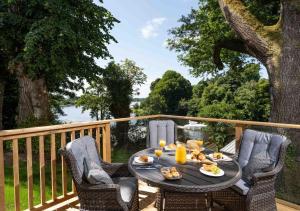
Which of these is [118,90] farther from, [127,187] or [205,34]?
[127,187]

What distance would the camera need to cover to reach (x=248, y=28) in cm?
685

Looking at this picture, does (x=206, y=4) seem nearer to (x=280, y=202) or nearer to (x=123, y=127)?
(x=123, y=127)

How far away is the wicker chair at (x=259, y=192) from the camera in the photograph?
277cm

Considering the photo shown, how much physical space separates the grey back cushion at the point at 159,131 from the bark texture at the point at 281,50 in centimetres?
348

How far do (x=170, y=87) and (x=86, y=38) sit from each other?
907 inches

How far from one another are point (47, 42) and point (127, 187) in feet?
24.0

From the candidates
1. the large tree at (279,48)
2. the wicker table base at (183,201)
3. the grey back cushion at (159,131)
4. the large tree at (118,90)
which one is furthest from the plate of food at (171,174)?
the large tree at (118,90)

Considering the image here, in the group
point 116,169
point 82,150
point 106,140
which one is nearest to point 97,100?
point 106,140

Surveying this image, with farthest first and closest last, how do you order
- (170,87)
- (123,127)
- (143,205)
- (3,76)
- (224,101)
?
(170,87)
(224,101)
(3,76)
(123,127)
(143,205)

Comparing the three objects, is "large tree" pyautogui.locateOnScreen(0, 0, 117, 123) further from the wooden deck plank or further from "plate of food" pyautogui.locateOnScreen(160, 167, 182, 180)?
"plate of food" pyautogui.locateOnScreen(160, 167, 182, 180)

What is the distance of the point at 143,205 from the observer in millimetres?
Answer: 3742

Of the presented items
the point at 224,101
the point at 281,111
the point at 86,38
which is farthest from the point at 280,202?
the point at 224,101

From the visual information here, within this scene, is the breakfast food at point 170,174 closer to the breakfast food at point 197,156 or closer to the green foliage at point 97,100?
the breakfast food at point 197,156

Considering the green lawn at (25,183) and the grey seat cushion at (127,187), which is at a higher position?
the grey seat cushion at (127,187)
